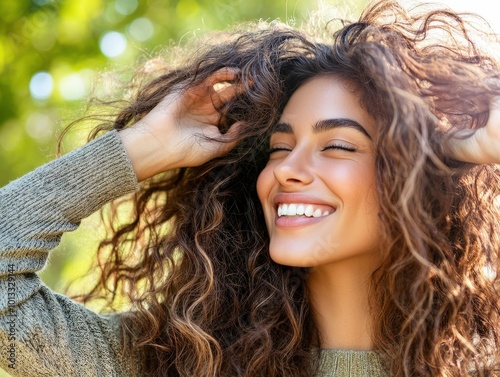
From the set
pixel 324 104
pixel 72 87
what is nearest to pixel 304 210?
pixel 324 104

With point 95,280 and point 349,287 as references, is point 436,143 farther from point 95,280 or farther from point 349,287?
point 95,280

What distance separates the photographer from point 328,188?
111 inches

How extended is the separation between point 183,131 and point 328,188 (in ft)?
1.87

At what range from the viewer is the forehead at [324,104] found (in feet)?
9.39

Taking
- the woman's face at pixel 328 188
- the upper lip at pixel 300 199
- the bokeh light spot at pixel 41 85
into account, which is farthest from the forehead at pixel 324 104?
the bokeh light spot at pixel 41 85

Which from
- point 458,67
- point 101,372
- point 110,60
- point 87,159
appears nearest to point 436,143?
point 458,67

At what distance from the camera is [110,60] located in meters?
4.68

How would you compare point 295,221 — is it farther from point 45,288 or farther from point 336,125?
point 45,288

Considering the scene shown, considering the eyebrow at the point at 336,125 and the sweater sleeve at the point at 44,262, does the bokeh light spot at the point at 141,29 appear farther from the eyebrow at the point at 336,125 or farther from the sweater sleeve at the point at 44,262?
the eyebrow at the point at 336,125

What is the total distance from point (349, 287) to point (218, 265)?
1.60 feet

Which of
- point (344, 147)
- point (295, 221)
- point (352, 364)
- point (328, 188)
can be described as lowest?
point (352, 364)

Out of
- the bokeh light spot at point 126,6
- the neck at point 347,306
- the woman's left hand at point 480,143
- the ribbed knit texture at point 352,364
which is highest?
the bokeh light spot at point 126,6


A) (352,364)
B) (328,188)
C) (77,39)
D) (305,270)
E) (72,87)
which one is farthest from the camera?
(72,87)

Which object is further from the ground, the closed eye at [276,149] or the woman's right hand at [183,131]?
the woman's right hand at [183,131]
